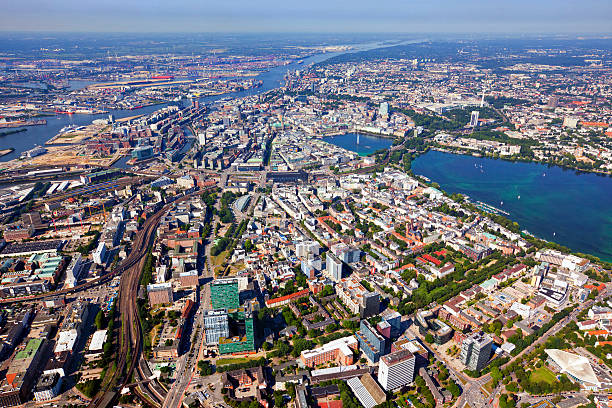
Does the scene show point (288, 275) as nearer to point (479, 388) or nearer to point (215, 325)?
point (215, 325)

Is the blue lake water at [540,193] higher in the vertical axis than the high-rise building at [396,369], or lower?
lower

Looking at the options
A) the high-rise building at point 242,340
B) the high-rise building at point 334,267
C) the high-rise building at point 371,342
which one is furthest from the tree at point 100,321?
the high-rise building at point 371,342

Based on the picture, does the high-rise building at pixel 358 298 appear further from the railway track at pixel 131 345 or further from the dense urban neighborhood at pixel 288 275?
the railway track at pixel 131 345

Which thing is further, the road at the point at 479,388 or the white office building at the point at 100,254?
the white office building at the point at 100,254

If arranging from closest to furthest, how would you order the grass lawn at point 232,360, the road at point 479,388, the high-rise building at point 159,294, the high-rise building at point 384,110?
the road at point 479,388, the grass lawn at point 232,360, the high-rise building at point 159,294, the high-rise building at point 384,110

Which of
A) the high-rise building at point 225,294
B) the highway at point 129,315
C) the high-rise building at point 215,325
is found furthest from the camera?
the high-rise building at point 225,294

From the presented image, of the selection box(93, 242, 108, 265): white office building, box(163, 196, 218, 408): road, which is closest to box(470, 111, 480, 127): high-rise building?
box(163, 196, 218, 408): road
